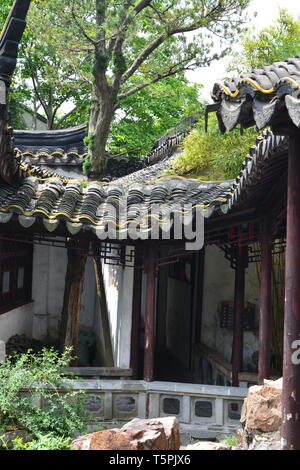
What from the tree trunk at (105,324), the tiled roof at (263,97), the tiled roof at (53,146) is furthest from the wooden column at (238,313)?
the tiled roof at (53,146)

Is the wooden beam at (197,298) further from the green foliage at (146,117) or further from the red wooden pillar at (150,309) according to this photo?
the green foliage at (146,117)

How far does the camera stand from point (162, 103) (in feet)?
71.2

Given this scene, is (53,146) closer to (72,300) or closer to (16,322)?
(16,322)

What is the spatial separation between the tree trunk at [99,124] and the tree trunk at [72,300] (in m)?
2.11

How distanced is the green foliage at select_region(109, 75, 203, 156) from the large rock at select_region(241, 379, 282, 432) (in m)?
17.3

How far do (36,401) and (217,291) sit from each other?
4.10 meters

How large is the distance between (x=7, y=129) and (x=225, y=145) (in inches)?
137

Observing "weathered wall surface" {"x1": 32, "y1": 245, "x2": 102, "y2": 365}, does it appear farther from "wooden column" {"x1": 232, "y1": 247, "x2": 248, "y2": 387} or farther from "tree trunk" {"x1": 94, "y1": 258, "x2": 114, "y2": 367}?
"wooden column" {"x1": 232, "y1": 247, "x2": 248, "y2": 387}

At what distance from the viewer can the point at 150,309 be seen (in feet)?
23.5

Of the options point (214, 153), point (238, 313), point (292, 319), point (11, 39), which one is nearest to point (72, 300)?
point (238, 313)

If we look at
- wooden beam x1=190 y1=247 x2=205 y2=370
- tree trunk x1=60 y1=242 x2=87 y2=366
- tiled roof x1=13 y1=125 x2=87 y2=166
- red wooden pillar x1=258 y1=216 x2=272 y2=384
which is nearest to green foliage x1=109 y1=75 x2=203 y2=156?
tiled roof x1=13 y1=125 x2=87 y2=166

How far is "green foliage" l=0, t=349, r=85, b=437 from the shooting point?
5598mm

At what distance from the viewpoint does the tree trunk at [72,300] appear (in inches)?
337
